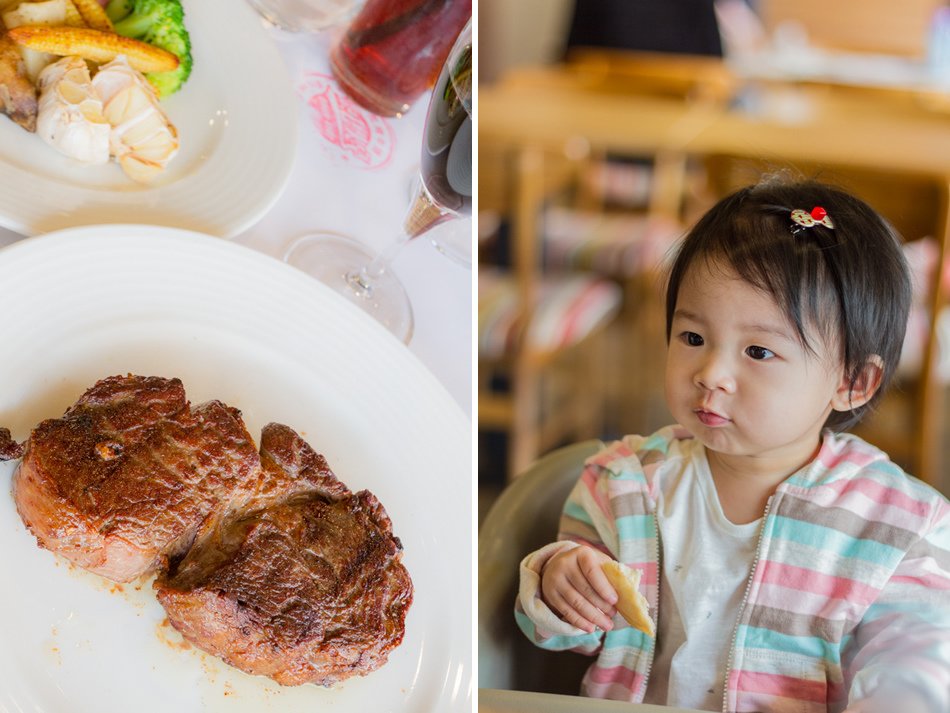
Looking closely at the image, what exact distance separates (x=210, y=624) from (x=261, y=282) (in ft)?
0.80

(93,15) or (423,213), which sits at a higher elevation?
(93,15)

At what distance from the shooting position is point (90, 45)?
550mm

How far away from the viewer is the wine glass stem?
0.62 meters

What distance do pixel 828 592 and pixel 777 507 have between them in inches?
1.9

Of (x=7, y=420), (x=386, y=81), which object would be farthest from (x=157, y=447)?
(x=386, y=81)

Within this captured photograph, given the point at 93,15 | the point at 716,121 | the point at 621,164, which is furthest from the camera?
the point at 621,164

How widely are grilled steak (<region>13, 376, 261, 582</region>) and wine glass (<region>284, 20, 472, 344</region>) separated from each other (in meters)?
0.19

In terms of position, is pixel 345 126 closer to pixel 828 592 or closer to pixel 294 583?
pixel 294 583

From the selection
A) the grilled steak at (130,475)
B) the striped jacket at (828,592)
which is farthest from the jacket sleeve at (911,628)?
the grilled steak at (130,475)

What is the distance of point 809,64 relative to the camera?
2594 millimetres

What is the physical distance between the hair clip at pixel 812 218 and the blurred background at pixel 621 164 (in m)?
0.92

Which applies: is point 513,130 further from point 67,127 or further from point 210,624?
point 210,624

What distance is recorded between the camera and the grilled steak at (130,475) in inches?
→ 16.6

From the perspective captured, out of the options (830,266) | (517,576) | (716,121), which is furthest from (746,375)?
(716,121)
